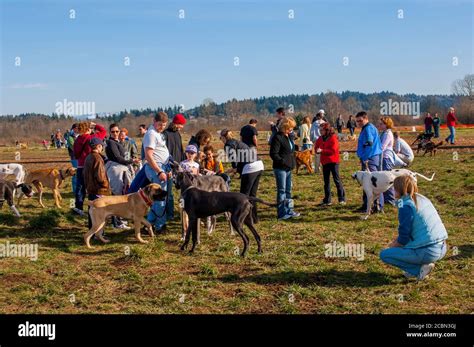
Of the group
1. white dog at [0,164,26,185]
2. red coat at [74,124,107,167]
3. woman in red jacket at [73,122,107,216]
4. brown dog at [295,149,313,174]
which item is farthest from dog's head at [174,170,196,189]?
brown dog at [295,149,313,174]

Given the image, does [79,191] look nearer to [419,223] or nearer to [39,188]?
[39,188]

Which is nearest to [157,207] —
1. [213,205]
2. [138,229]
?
[138,229]

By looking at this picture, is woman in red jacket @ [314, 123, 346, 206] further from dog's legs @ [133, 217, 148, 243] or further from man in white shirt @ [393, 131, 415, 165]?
dog's legs @ [133, 217, 148, 243]

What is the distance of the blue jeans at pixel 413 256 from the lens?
6.11 m

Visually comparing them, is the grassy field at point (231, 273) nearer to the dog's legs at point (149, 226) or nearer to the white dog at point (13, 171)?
the dog's legs at point (149, 226)

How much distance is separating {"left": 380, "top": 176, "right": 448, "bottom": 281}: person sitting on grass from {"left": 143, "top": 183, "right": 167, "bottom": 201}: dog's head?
4063mm

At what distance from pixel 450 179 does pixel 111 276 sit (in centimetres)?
1132

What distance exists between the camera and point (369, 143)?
10.3 m

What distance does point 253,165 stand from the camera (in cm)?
949

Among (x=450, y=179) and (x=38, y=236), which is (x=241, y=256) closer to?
(x=38, y=236)

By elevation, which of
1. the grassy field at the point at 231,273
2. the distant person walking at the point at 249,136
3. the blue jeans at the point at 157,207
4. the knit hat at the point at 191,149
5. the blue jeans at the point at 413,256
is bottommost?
the grassy field at the point at 231,273

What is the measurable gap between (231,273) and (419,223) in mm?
2660

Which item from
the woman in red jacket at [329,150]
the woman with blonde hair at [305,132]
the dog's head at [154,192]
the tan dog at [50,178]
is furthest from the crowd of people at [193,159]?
the woman with blonde hair at [305,132]
